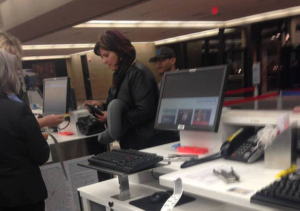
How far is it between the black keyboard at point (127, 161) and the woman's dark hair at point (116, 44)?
2.10 ft

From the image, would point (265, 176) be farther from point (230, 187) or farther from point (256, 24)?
point (256, 24)

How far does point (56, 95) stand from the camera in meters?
2.45

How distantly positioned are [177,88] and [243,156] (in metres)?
0.45

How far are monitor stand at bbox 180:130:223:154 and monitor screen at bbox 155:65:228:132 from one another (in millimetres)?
93

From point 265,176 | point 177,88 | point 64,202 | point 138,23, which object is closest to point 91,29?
point 138,23

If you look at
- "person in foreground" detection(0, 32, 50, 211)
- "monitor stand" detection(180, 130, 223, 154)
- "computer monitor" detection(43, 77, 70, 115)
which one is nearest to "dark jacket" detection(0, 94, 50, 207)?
"person in foreground" detection(0, 32, 50, 211)

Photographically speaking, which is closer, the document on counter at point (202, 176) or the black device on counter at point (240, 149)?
the document on counter at point (202, 176)

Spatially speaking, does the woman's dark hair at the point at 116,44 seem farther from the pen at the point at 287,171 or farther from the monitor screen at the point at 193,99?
the pen at the point at 287,171

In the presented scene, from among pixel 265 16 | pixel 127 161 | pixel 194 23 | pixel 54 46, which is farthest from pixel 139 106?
pixel 54 46

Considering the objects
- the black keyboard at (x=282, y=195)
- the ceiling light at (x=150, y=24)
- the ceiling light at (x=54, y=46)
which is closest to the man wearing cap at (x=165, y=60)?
the black keyboard at (x=282, y=195)

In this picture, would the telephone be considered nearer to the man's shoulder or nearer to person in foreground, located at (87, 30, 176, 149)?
person in foreground, located at (87, 30, 176, 149)

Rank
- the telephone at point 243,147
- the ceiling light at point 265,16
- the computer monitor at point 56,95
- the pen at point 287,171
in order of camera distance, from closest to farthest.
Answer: the pen at point 287,171 < the telephone at point 243,147 < the computer monitor at point 56,95 < the ceiling light at point 265,16

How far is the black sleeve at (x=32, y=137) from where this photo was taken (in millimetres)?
1318

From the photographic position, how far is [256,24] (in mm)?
7977
